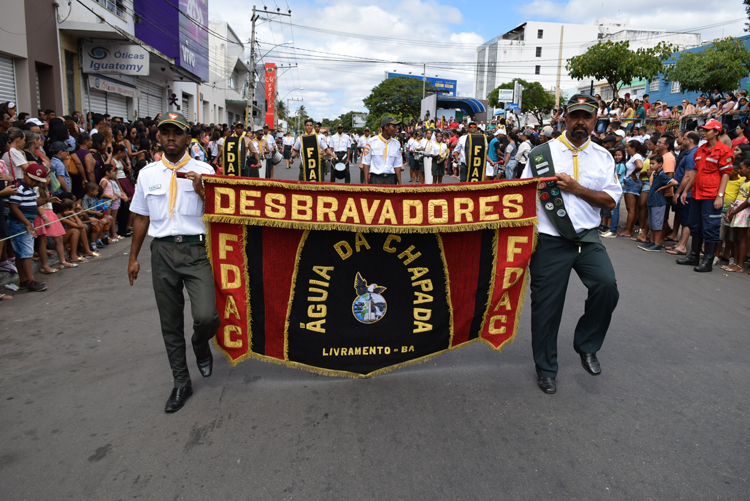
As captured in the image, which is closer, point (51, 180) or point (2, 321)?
point (2, 321)

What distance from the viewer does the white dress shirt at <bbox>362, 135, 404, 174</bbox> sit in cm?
1005

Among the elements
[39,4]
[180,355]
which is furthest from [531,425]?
[39,4]

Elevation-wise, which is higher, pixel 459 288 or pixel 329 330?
pixel 459 288

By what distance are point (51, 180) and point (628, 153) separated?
10663 millimetres

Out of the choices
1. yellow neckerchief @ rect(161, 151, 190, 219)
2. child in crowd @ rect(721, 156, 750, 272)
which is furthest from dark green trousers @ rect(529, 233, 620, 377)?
child in crowd @ rect(721, 156, 750, 272)

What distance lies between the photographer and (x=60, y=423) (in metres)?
3.37

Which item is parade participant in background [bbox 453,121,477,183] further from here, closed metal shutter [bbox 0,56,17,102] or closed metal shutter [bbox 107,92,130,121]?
closed metal shutter [bbox 107,92,130,121]

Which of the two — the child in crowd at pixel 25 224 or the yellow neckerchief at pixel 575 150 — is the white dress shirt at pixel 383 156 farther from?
the yellow neckerchief at pixel 575 150

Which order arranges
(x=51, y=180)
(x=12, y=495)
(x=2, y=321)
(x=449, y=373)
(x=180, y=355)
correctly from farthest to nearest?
(x=51, y=180) < (x=2, y=321) < (x=449, y=373) < (x=180, y=355) < (x=12, y=495)

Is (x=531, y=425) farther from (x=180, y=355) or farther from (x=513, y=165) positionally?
(x=513, y=165)

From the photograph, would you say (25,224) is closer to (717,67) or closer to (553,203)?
(553,203)

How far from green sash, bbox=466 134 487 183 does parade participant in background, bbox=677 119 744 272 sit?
319 cm

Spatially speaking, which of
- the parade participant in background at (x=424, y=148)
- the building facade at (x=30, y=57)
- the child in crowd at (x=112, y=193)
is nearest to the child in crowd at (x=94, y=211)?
the child in crowd at (x=112, y=193)

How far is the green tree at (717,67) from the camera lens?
21.2m
